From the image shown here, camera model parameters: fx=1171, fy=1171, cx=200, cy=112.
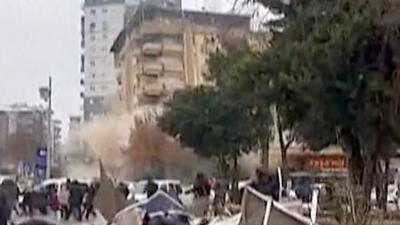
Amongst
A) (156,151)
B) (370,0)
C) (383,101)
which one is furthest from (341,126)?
(156,151)

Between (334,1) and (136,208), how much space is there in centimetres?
789

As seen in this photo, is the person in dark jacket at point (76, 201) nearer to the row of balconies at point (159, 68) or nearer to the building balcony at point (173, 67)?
the row of balconies at point (159, 68)

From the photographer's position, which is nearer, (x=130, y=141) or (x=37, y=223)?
(x=37, y=223)

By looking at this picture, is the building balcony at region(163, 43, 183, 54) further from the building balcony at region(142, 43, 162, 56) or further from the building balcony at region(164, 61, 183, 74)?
the building balcony at region(164, 61, 183, 74)

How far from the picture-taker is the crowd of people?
72.8 ft

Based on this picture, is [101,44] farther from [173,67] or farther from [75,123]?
[75,123]

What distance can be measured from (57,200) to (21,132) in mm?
18718

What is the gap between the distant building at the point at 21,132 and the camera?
42562 mm

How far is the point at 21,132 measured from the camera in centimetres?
4622

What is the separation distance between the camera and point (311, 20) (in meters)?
23.1

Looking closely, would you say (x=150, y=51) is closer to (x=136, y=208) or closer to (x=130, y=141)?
(x=130, y=141)

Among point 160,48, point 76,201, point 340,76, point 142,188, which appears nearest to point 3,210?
point 340,76

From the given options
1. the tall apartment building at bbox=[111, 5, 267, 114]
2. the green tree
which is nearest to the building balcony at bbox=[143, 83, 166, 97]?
the tall apartment building at bbox=[111, 5, 267, 114]

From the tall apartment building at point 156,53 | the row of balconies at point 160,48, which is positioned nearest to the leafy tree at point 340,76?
the tall apartment building at point 156,53
